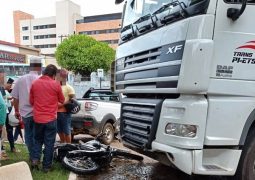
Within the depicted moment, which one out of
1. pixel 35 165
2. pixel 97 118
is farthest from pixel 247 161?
pixel 97 118

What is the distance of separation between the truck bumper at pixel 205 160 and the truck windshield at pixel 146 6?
5.29 feet

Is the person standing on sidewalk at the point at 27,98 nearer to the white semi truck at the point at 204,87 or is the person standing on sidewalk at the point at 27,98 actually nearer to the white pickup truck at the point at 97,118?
the white semi truck at the point at 204,87

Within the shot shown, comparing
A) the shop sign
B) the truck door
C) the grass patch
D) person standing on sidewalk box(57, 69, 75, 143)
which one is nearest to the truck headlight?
the truck door

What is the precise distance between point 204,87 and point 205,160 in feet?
2.87

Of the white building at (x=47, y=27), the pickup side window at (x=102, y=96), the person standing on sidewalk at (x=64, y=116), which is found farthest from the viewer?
the white building at (x=47, y=27)

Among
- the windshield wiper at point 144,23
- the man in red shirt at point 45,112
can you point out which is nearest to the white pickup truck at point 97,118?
the man in red shirt at point 45,112

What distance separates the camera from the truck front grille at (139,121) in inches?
164

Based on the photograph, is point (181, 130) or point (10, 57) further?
point (10, 57)

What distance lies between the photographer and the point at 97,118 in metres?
8.41

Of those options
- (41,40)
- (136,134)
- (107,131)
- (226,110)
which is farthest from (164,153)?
(41,40)

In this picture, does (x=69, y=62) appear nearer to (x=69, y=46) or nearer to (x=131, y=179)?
(x=69, y=46)

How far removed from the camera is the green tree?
4831 centimetres

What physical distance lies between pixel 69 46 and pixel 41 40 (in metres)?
39.4

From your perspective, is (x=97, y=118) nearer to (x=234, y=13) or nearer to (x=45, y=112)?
(x=45, y=112)
